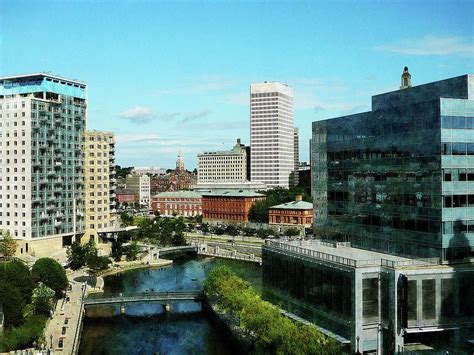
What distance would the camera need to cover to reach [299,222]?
176750 millimetres

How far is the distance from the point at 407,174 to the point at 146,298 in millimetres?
46320

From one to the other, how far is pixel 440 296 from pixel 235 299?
2632 cm

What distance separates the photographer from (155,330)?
7844 centimetres

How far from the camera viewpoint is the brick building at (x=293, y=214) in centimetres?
17550

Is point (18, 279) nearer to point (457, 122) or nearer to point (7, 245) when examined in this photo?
point (7, 245)

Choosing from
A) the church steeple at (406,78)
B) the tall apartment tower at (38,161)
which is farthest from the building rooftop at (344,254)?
the tall apartment tower at (38,161)

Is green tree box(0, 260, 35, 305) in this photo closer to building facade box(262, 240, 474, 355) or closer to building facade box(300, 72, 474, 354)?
building facade box(300, 72, 474, 354)

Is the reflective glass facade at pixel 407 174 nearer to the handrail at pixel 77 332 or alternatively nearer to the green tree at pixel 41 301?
the handrail at pixel 77 332

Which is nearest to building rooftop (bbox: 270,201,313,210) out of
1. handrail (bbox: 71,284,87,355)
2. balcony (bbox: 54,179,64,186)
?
balcony (bbox: 54,179,64,186)

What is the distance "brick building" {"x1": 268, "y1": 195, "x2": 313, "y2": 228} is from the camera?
176 m

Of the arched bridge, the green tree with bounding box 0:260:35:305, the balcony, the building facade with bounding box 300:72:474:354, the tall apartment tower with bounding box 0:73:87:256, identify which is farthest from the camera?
the balcony

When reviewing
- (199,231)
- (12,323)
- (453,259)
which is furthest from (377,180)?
(199,231)

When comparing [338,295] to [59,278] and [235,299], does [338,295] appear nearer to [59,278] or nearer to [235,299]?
[235,299]

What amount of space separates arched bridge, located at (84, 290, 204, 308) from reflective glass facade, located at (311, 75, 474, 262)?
2668 centimetres
